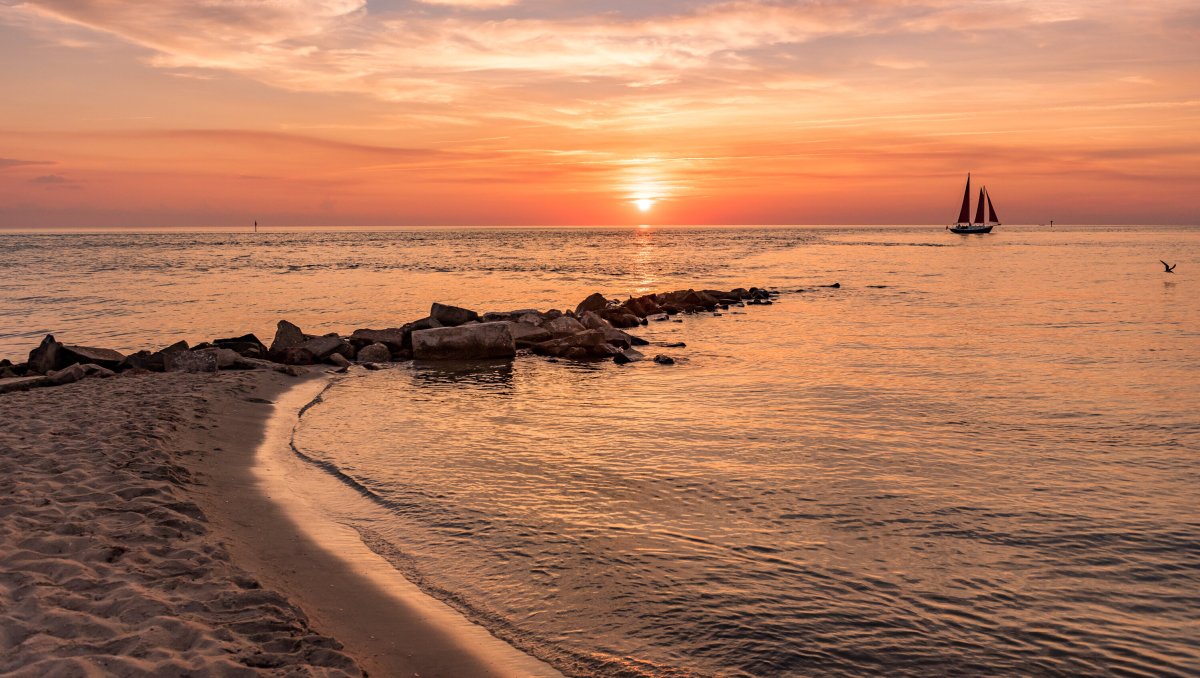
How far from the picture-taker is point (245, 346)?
21.4 m

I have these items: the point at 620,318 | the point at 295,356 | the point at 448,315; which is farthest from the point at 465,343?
the point at 620,318

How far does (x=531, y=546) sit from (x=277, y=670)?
3240mm

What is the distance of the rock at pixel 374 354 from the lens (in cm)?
2187

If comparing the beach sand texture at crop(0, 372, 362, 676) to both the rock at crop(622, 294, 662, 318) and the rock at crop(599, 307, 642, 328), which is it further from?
the rock at crop(622, 294, 662, 318)

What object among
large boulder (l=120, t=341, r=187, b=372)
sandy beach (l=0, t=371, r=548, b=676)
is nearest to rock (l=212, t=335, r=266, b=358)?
large boulder (l=120, t=341, r=187, b=372)

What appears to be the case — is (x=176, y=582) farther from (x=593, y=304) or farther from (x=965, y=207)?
(x=965, y=207)

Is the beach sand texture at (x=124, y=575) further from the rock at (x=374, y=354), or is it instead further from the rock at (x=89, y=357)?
the rock at (x=374, y=354)

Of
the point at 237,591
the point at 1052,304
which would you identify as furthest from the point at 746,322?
the point at 237,591

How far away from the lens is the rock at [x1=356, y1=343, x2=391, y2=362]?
2187cm

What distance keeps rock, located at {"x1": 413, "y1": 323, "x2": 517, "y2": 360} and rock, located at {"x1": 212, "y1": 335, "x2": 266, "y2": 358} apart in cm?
420

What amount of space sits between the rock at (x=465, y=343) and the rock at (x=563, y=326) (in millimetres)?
2542

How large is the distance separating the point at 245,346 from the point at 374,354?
3.48 m

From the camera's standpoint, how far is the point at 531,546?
831 cm

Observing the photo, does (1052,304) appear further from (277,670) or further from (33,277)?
(33,277)
